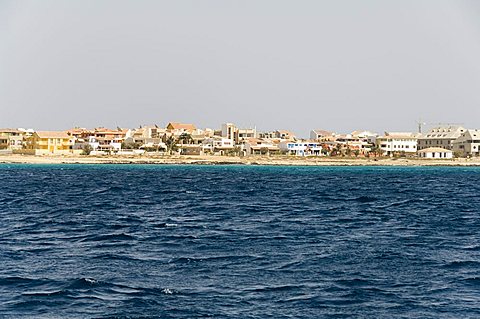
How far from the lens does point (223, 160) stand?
188 m

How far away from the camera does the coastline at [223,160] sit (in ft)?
603

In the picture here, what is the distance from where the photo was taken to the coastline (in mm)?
183750

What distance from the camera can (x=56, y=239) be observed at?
28.5 meters

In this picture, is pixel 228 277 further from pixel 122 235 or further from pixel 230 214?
pixel 230 214

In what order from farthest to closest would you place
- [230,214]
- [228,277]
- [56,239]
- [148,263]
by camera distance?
[230,214] < [56,239] < [148,263] < [228,277]

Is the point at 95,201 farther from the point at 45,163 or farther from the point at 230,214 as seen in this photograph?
the point at 45,163

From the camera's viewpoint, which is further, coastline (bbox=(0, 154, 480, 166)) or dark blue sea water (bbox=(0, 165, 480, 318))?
coastline (bbox=(0, 154, 480, 166))

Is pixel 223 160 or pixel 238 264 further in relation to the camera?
pixel 223 160

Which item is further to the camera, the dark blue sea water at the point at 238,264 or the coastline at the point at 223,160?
the coastline at the point at 223,160

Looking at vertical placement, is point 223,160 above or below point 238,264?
below

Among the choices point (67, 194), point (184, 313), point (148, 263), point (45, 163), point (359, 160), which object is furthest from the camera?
point (359, 160)

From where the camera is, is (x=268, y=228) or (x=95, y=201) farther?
(x=95, y=201)

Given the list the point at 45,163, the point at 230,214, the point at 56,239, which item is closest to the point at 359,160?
the point at 45,163

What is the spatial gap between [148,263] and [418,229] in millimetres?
14935
